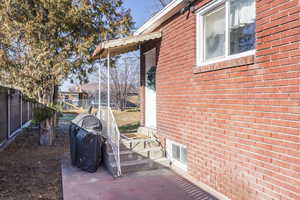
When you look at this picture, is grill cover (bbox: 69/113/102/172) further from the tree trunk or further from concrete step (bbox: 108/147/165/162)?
the tree trunk

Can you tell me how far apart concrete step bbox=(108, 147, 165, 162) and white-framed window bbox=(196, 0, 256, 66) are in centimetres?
240

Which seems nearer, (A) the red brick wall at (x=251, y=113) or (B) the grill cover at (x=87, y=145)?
(A) the red brick wall at (x=251, y=113)

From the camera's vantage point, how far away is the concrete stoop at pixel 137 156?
16.0 feet

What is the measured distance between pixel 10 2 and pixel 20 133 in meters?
5.32

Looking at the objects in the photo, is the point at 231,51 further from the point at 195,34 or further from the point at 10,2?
the point at 10,2

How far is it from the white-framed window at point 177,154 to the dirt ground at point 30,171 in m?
2.55

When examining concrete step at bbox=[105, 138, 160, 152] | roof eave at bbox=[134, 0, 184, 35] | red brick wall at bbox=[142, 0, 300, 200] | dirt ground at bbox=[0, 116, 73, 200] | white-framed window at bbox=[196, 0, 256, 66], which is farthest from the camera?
concrete step at bbox=[105, 138, 160, 152]

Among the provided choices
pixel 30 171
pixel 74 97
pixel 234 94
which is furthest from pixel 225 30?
pixel 74 97

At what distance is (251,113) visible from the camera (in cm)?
305

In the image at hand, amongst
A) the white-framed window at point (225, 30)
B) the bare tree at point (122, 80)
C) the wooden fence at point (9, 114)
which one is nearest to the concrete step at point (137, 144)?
the white-framed window at point (225, 30)

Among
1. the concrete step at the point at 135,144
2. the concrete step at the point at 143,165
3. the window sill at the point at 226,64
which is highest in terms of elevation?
the window sill at the point at 226,64

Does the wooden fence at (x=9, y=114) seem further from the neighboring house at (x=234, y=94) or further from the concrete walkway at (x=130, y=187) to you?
the neighboring house at (x=234, y=94)

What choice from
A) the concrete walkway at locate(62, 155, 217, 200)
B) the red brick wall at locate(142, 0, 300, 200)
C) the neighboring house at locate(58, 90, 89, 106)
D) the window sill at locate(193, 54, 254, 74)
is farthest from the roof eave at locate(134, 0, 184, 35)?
the neighboring house at locate(58, 90, 89, 106)

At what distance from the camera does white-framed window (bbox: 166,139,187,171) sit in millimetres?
4950
